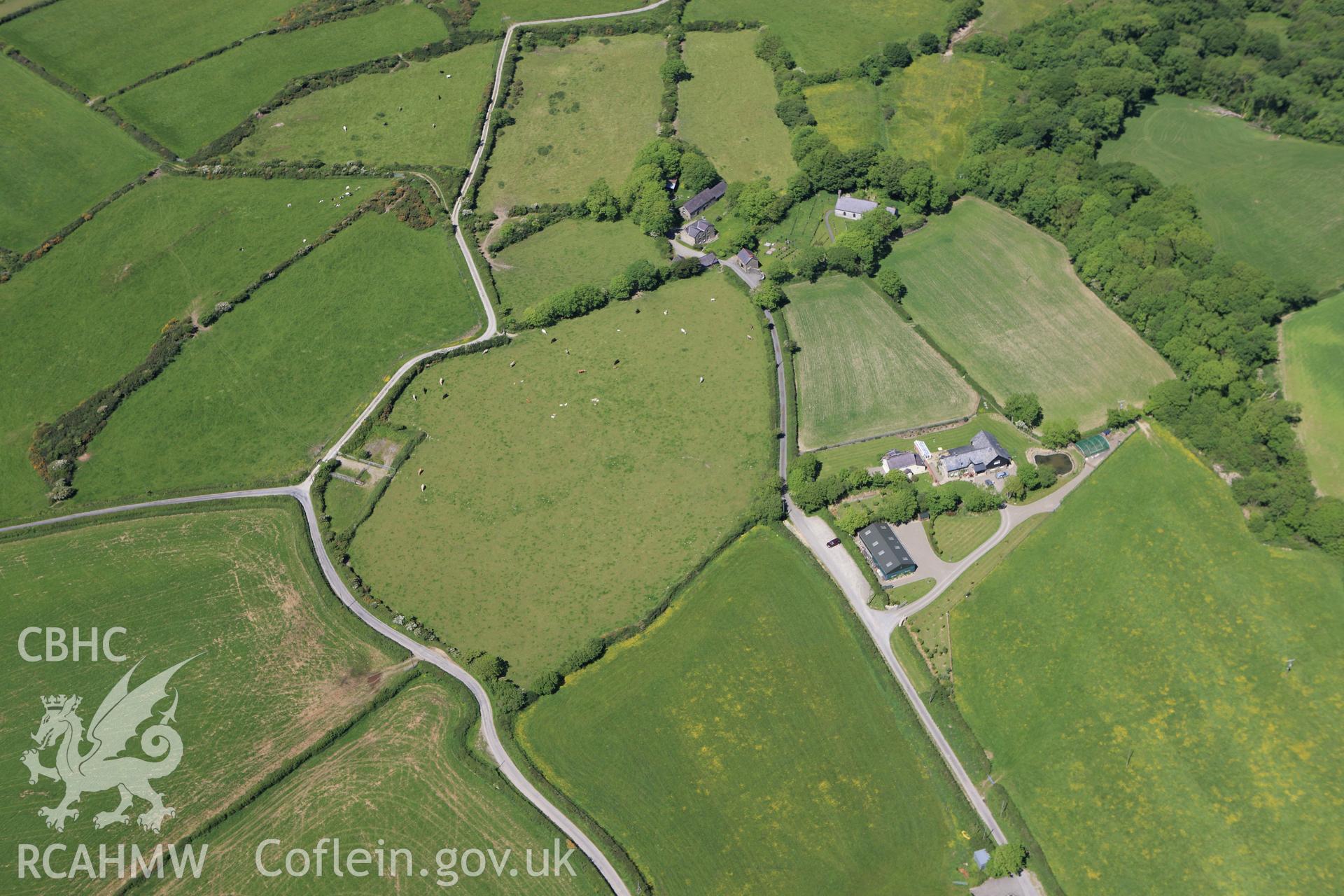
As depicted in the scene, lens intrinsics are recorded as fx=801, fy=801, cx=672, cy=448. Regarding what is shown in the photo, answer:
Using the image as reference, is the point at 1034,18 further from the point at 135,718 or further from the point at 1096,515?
the point at 135,718

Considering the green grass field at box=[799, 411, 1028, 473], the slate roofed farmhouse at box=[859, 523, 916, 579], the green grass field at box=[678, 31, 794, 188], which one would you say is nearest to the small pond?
the green grass field at box=[799, 411, 1028, 473]

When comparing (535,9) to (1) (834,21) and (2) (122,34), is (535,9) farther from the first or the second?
(2) (122,34)

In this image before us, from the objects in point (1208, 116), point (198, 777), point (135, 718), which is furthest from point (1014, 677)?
point (1208, 116)

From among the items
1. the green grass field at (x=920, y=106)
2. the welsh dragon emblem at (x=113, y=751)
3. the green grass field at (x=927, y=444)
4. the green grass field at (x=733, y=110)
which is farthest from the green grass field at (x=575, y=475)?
the green grass field at (x=920, y=106)

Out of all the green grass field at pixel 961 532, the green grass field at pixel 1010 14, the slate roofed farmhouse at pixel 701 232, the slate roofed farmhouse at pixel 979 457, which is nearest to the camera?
the green grass field at pixel 961 532

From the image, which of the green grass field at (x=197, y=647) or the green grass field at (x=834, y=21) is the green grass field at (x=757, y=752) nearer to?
the green grass field at (x=197, y=647)

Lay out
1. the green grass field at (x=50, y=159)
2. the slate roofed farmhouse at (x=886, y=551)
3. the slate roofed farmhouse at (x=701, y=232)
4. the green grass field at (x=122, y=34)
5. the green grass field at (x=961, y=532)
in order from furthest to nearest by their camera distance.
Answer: the green grass field at (x=122, y=34)
the green grass field at (x=50, y=159)
the slate roofed farmhouse at (x=701, y=232)
the green grass field at (x=961, y=532)
the slate roofed farmhouse at (x=886, y=551)

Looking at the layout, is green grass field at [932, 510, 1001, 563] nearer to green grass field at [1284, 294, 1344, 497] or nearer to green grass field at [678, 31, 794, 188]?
green grass field at [1284, 294, 1344, 497]
